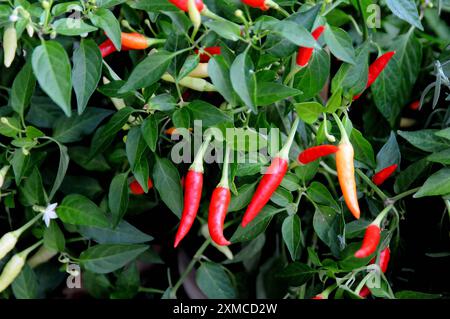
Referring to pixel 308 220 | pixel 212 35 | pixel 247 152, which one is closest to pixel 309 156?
pixel 247 152

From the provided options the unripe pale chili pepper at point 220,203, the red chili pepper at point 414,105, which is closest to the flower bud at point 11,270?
the unripe pale chili pepper at point 220,203

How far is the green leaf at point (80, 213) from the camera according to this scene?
0.90m

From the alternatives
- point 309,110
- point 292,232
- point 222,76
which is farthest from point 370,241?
point 222,76

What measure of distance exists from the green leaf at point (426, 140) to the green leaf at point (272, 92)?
25 cm

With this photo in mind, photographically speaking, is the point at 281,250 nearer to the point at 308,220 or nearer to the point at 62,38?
the point at 308,220

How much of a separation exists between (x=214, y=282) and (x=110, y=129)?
1.17 ft

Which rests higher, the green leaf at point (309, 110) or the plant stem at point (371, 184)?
the green leaf at point (309, 110)

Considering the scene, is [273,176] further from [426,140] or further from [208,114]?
[426,140]

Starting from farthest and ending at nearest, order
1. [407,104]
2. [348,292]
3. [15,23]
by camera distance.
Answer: [407,104], [348,292], [15,23]

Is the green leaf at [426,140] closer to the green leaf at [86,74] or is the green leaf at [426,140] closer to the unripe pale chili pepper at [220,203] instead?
the unripe pale chili pepper at [220,203]

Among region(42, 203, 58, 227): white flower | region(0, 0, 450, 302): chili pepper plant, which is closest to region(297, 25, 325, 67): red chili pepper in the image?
region(0, 0, 450, 302): chili pepper plant

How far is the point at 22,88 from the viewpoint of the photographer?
0.86 metres

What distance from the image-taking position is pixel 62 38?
38.5 inches
